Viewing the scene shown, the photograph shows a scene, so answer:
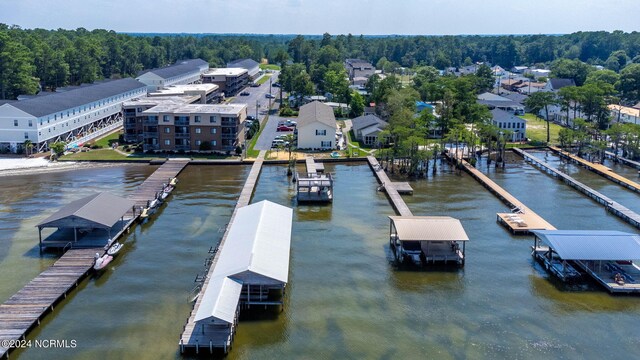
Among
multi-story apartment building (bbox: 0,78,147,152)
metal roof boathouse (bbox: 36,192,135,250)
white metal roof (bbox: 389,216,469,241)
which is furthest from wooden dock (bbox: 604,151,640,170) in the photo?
multi-story apartment building (bbox: 0,78,147,152)

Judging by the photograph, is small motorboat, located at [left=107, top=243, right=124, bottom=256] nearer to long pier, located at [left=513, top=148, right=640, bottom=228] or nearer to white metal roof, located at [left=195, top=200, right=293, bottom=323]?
white metal roof, located at [left=195, top=200, right=293, bottom=323]

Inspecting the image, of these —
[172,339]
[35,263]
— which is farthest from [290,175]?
[172,339]

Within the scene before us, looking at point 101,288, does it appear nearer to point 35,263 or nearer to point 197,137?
point 35,263

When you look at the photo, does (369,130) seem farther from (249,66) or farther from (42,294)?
(249,66)

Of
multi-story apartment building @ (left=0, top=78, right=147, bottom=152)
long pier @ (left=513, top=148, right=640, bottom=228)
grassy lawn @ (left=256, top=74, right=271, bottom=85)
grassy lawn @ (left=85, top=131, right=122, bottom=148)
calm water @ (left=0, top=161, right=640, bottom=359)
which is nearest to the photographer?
calm water @ (left=0, top=161, right=640, bottom=359)

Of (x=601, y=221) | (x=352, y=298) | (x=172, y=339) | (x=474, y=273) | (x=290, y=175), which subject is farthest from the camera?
(x=290, y=175)

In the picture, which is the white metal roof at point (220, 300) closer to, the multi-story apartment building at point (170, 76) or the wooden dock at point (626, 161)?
the wooden dock at point (626, 161)
